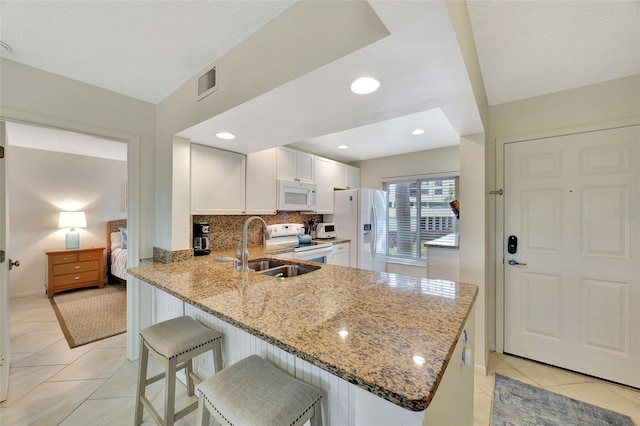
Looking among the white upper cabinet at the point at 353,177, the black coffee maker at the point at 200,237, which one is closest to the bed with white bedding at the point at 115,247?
the black coffee maker at the point at 200,237

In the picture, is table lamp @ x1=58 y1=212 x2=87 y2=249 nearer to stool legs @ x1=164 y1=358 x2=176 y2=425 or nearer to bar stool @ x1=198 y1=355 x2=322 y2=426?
stool legs @ x1=164 y1=358 x2=176 y2=425

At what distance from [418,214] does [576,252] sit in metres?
2.23

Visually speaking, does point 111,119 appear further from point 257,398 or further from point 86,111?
point 257,398

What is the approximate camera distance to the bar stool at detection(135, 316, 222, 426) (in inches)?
51.5

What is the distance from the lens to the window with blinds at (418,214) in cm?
395

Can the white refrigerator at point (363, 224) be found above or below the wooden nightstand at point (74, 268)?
above

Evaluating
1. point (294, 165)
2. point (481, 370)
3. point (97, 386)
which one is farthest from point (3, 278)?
point (481, 370)

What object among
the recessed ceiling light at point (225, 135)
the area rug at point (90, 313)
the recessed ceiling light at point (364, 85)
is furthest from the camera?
the area rug at point (90, 313)

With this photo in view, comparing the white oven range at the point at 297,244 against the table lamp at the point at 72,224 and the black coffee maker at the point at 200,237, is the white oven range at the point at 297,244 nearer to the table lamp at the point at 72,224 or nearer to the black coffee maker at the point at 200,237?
the black coffee maker at the point at 200,237

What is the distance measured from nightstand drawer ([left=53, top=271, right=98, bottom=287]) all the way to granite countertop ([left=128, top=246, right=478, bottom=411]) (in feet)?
11.9

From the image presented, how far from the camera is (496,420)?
1.64 m

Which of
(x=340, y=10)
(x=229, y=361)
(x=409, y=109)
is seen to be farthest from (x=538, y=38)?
(x=229, y=361)

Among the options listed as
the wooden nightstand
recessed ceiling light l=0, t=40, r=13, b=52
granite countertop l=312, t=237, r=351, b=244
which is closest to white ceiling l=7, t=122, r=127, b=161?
recessed ceiling light l=0, t=40, r=13, b=52

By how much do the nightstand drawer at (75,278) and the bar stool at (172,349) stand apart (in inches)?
150
